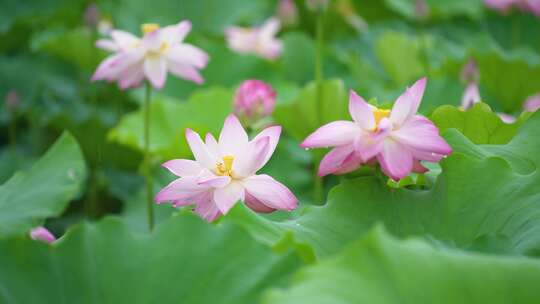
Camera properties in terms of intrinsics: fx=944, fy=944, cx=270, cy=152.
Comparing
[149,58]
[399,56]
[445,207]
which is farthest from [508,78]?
[445,207]

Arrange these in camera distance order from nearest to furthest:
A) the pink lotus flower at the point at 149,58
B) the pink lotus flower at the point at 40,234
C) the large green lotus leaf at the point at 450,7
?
the pink lotus flower at the point at 40,234 < the pink lotus flower at the point at 149,58 < the large green lotus leaf at the point at 450,7

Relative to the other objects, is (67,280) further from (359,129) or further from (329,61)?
(329,61)

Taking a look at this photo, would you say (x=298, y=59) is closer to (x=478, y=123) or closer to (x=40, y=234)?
(x=478, y=123)

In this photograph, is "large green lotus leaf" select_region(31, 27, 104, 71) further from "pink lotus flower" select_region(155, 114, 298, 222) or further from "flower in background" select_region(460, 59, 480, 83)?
"pink lotus flower" select_region(155, 114, 298, 222)

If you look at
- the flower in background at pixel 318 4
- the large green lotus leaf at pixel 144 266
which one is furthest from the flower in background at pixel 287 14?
the large green lotus leaf at pixel 144 266

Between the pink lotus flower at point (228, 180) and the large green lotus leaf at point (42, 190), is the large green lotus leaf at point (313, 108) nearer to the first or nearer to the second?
the large green lotus leaf at point (42, 190)

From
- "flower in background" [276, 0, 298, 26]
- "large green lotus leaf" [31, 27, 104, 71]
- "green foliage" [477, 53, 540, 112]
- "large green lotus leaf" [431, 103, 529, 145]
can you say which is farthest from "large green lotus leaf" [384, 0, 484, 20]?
"large green lotus leaf" [431, 103, 529, 145]
